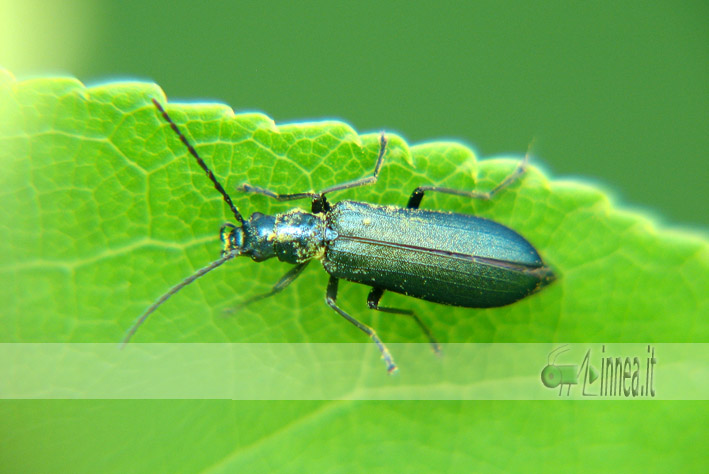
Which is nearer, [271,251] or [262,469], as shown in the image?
[262,469]

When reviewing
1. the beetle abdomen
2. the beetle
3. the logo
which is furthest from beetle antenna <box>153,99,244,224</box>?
the logo

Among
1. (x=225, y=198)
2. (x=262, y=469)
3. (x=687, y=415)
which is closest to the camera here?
(x=687, y=415)

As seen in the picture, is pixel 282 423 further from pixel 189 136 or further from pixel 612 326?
pixel 612 326

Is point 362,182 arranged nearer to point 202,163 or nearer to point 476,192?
point 476,192

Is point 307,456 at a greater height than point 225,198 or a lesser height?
lesser

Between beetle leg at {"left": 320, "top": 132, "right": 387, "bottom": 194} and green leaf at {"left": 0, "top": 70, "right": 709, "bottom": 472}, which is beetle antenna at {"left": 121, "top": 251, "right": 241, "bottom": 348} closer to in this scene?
green leaf at {"left": 0, "top": 70, "right": 709, "bottom": 472}

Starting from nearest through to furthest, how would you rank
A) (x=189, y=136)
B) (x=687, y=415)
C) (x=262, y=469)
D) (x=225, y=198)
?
(x=687, y=415)
(x=262, y=469)
(x=189, y=136)
(x=225, y=198)

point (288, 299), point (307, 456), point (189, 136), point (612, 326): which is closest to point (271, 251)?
point (288, 299)
